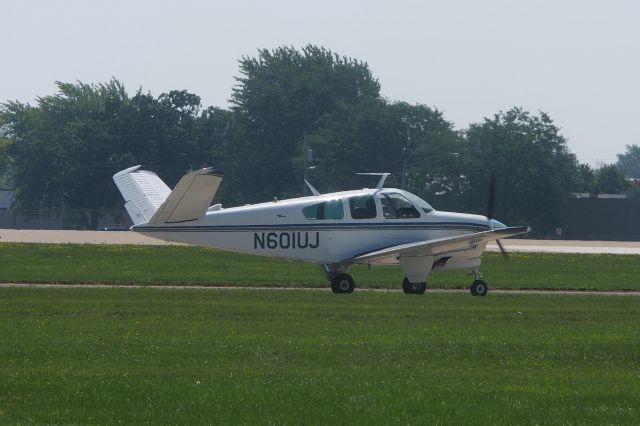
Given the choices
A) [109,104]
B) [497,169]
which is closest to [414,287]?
[497,169]

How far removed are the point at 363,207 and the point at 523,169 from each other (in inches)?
3299

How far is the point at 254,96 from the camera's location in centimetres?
14375

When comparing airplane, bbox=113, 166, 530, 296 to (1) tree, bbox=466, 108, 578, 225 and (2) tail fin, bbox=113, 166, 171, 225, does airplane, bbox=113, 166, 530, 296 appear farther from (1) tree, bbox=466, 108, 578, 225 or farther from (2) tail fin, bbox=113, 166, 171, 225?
(1) tree, bbox=466, 108, 578, 225

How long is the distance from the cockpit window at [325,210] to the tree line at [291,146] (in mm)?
75684

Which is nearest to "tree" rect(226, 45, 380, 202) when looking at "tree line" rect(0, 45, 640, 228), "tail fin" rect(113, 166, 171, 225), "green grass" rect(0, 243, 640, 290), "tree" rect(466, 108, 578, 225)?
"tree line" rect(0, 45, 640, 228)

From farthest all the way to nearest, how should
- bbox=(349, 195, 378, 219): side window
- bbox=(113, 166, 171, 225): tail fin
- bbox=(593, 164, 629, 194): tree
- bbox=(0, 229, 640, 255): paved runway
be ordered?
bbox=(593, 164, 629, 194): tree
bbox=(0, 229, 640, 255): paved runway
bbox=(113, 166, 171, 225): tail fin
bbox=(349, 195, 378, 219): side window

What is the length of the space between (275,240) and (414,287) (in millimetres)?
3825

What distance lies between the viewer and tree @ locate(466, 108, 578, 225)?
113062 millimetres

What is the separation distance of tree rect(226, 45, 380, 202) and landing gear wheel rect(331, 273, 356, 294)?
94925mm

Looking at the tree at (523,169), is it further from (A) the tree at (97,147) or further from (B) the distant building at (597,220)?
(A) the tree at (97,147)

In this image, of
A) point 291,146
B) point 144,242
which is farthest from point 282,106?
point 144,242

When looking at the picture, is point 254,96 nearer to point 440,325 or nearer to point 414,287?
point 414,287

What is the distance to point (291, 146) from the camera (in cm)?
13788

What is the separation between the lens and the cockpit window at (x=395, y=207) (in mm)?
33719
